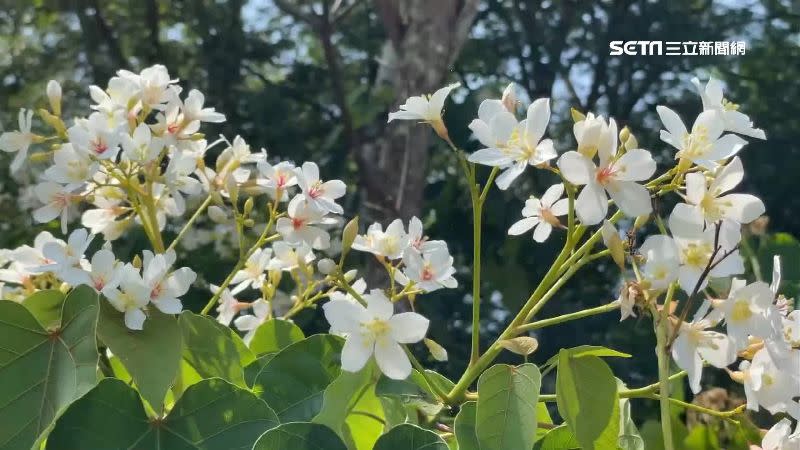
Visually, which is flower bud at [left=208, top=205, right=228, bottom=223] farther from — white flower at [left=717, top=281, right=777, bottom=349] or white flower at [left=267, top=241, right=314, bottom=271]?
white flower at [left=717, top=281, right=777, bottom=349]

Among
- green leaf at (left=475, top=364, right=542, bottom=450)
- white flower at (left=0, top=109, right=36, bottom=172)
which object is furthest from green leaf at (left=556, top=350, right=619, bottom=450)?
white flower at (left=0, top=109, right=36, bottom=172)

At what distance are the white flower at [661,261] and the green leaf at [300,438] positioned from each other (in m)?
0.15

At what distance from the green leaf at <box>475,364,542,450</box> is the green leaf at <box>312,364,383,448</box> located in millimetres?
63

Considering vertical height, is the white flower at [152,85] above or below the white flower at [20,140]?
above

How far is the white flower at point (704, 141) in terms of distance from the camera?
0.43 m

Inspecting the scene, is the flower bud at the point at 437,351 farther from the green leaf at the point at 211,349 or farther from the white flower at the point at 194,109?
the white flower at the point at 194,109

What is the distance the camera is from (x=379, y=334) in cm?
41

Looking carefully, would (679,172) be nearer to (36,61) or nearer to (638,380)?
(638,380)

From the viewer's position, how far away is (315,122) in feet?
9.47

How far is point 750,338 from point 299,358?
21 centimetres

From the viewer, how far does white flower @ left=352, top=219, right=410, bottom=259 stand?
0.52 meters

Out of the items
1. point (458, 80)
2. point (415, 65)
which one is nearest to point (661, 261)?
point (415, 65)

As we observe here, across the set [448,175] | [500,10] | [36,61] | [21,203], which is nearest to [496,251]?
[448,175]

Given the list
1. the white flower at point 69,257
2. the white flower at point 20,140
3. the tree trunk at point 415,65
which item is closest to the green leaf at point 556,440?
the white flower at point 69,257
